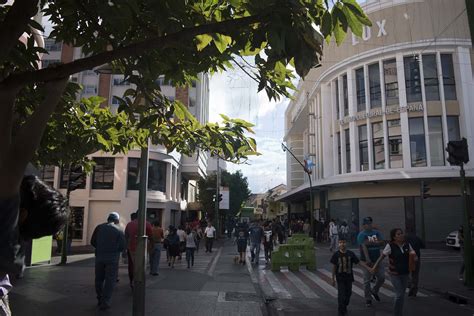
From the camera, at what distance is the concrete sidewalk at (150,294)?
8594 mm

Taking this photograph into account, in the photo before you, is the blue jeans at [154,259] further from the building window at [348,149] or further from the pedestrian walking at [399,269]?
the building window at [348,149]

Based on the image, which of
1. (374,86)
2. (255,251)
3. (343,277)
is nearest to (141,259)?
(343,277)

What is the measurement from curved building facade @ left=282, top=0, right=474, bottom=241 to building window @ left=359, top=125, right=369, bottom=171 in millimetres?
76

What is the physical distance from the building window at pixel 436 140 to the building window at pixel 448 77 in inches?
71.3

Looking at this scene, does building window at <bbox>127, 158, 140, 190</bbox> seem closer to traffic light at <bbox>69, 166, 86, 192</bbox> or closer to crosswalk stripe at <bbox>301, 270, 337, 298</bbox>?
traffic light at <bbox>69, 166, 86, 192</bbox>

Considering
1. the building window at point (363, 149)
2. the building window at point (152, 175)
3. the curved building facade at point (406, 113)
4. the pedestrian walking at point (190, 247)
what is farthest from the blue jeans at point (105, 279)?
the building window at point (363, 149)

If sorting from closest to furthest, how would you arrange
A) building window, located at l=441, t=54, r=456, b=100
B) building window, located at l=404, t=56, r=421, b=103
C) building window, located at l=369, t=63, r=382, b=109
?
1. building window, located at l=441, t=54, r=456, b=100
2. building window, located at l=404, t=56, r=421, b=103
3. building window, located at l=369, t=63, r=382, b=109

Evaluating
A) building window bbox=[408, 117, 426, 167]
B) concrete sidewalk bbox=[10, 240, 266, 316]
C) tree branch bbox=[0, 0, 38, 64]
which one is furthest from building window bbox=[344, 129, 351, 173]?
tree branch bbox=[0, 0, 38, 64]

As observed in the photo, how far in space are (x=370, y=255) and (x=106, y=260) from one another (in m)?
5.86

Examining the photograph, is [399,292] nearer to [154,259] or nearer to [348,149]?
[154,259]

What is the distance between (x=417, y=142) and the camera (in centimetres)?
3189

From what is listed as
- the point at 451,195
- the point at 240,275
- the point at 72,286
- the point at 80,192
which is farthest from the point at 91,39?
the point at 451,195

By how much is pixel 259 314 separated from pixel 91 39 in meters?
6.31

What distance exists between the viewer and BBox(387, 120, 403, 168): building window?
3222cm
